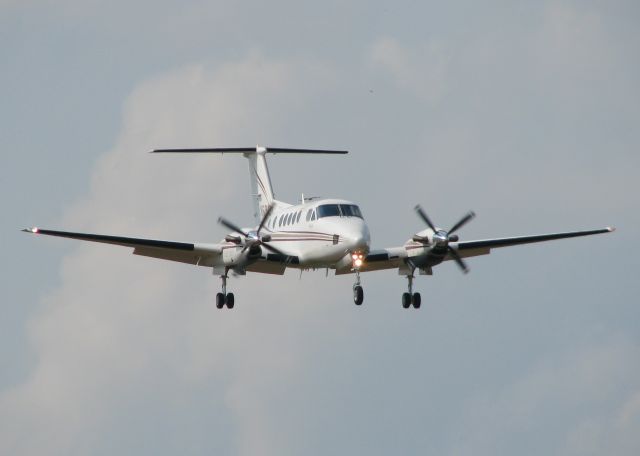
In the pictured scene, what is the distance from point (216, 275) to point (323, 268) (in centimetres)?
370

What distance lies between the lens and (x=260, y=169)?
48.0m

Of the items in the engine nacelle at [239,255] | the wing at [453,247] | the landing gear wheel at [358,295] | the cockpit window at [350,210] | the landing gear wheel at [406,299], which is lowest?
the landing gear wheel at [358,295]

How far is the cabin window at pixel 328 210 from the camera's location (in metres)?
38.2

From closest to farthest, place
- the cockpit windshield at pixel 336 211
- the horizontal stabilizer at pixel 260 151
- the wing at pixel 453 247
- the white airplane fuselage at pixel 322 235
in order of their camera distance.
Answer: the white airplane fuselage at pixel 322 235
the cockpit windshield at pixel 336 211
the wing at pixel 453 247
the horizontal stabilizer at pixel 260 151

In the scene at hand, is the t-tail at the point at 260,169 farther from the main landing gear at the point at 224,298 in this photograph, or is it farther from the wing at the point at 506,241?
the wing at the point at 506,241

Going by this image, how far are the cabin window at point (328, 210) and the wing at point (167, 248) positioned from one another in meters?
3.75

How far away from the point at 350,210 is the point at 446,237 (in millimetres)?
3345

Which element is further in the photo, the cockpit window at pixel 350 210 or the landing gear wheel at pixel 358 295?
the cockpit window at pixel 350 210

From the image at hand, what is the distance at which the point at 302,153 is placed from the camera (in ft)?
158

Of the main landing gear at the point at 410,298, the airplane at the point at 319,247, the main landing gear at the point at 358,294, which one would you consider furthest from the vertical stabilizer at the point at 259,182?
the main landing gear at the point at 358,294

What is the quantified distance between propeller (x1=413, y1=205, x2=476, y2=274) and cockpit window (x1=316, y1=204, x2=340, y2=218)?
3.14 metres

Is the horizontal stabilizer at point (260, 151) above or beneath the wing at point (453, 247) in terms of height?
above

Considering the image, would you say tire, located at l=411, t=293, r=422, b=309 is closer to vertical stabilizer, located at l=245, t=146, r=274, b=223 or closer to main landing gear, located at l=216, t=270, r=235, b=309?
main landing gear, located at l=216, t=270, r=235, b=309

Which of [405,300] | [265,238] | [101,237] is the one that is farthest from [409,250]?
[101,237]
